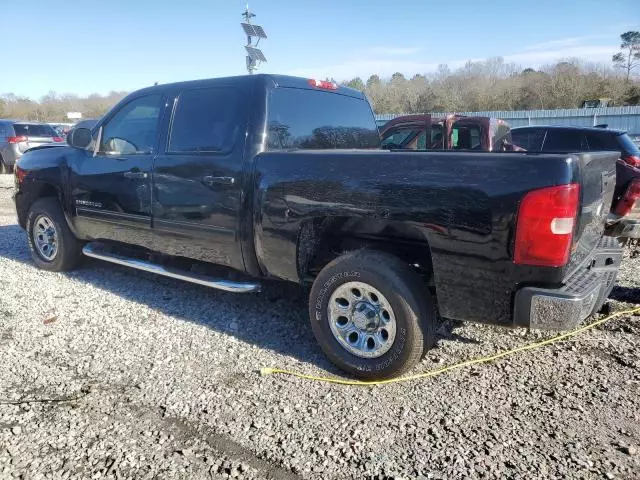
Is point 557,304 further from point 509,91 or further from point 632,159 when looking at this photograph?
point 509,91

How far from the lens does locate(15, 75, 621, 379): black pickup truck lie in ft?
8.51

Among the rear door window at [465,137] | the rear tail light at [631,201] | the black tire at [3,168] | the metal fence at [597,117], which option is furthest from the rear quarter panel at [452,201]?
the metal fence at [597,117]

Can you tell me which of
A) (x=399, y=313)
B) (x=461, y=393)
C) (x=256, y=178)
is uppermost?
(x=256, y=178)

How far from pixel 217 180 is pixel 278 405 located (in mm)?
1749

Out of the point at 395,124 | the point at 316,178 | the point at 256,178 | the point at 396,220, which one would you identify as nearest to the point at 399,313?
the point at 396,220

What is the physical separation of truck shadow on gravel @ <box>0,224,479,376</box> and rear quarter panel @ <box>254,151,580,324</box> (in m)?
0.90

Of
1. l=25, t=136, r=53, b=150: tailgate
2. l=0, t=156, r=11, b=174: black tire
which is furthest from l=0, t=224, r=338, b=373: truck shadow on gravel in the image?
l=0, t=156, r=11, b=174: black tire

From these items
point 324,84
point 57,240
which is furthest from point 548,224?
point 57,240

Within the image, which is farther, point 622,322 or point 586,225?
point 622,322

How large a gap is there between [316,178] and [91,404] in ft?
6.35

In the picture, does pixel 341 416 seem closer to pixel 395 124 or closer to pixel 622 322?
pixel 622 322

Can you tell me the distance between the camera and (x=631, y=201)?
388 centimetres

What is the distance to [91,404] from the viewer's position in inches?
115

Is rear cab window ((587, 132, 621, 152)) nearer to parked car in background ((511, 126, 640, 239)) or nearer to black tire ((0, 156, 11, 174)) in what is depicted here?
parked car in background ((511, 126, 640, 239))
